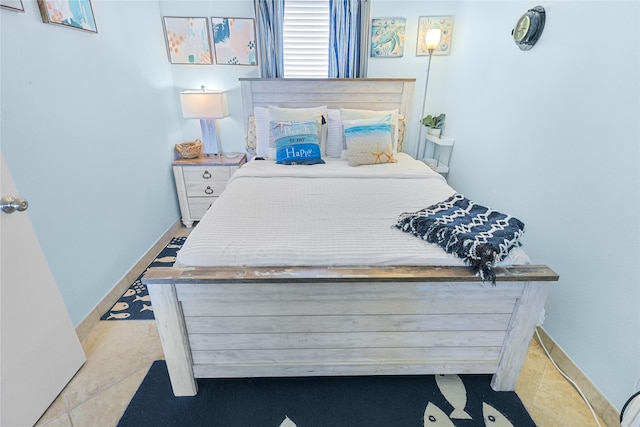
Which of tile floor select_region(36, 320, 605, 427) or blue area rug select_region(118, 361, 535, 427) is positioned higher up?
blue area rug select_region(118, 361, 535, 427)

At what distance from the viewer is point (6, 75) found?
1.32m

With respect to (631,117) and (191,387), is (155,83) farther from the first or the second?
(631,117)

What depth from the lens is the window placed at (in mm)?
2785

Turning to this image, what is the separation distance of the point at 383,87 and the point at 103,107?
2.21 m

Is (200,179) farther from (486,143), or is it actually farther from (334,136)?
(486,143)

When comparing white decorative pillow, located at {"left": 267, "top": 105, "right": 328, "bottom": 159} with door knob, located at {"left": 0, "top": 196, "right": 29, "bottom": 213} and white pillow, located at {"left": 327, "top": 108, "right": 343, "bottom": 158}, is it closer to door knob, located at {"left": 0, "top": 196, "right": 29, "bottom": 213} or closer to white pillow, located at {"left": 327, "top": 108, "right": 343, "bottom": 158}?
white pillow, located at {"left": 327, "top": 108, "right": 343, "bottom": 158}

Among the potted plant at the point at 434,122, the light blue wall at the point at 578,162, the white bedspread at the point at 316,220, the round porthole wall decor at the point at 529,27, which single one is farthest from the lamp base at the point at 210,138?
the round porthole wall decor at the point at 529,27

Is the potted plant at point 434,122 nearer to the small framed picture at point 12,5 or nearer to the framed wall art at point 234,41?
the framed wall art at point 234,41

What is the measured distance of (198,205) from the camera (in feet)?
9.60

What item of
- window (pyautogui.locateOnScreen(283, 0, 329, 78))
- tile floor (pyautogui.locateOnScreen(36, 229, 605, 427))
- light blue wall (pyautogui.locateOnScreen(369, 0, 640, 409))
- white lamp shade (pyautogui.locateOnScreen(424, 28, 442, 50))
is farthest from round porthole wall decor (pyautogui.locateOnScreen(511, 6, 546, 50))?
tile floor (pyautogui.locateOnScreen(36, 229, 605, 427))

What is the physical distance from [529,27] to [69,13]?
2.51 metres

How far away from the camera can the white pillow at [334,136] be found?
2709 mm

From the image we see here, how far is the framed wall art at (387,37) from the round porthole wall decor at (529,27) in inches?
44.6

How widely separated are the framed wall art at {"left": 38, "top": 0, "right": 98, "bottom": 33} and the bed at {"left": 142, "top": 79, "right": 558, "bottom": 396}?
4.14 feet
